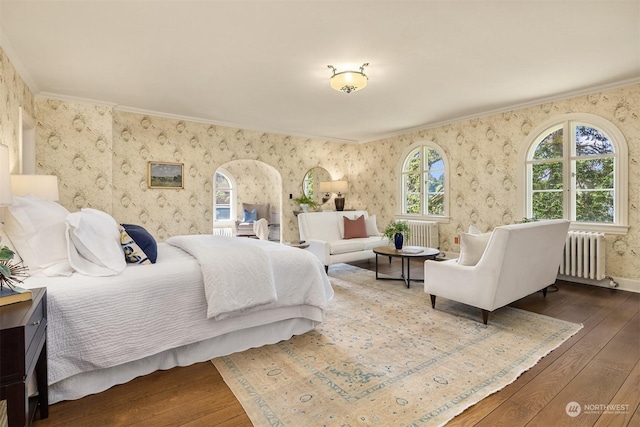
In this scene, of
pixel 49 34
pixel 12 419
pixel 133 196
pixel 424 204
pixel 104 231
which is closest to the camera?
pixel 12 419

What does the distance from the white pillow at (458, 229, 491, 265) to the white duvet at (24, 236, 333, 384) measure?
1.75 m

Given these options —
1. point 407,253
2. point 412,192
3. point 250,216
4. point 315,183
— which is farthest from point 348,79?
point 250,216

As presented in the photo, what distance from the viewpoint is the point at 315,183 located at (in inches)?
292

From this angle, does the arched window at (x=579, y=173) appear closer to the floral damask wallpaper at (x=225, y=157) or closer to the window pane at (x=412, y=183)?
Result: the floral damask wallpaper at (x=225, y=157)

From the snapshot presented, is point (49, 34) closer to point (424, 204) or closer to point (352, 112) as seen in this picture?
point (352, 112)

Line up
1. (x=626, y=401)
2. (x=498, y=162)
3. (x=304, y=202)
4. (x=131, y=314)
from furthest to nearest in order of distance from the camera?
(x=304, y=202) → (x=498, y=162) → (x=131, y=314) → (x=626, y=401)

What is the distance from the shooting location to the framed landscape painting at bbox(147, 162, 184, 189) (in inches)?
210

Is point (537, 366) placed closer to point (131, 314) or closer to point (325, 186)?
point (131, 314)

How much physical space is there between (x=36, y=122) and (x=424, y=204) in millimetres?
6270

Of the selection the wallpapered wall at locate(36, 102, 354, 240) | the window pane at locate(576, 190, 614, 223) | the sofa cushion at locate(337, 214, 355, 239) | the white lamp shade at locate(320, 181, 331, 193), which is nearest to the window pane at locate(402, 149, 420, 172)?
the white lamp shade at locate(320, 181, 331, 193)

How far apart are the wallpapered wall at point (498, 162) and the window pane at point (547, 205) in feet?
0.76

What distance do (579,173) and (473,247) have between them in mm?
2676

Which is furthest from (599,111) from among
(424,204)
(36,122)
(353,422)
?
(36,122)

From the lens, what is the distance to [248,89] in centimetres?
414
